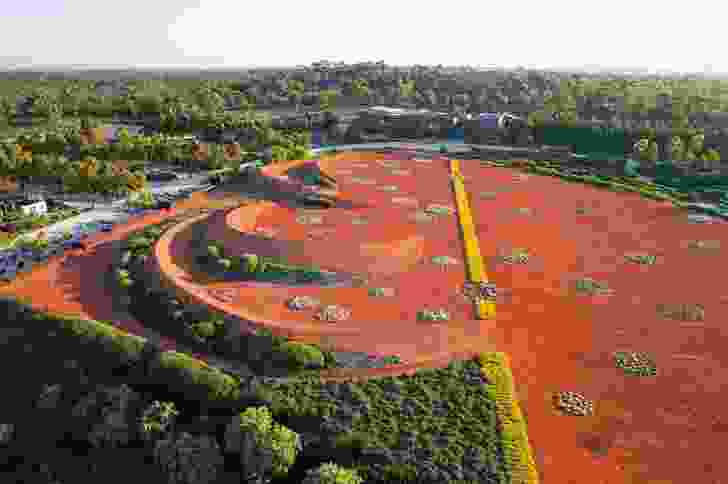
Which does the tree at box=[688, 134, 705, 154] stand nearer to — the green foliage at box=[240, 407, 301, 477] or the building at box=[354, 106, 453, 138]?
the building at box=[354, 106, 453, 138]

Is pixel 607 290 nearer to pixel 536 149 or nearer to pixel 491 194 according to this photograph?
pixel 491 194

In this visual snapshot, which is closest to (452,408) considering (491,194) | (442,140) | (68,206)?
(491,194)

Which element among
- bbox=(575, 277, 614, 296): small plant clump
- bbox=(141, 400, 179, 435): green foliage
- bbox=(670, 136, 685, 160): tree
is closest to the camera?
bbox=(141, 400, 179, 435): green foliage

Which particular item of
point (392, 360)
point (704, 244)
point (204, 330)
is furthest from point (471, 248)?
point (204, 330)

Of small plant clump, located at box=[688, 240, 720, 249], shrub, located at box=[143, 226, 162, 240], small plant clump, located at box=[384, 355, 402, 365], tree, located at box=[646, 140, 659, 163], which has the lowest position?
small plant clump, located at box=[384, 355, 402, 365]

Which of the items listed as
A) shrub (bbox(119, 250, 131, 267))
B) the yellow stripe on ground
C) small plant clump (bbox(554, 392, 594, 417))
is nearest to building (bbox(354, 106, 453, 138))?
the yellow stripe on ground

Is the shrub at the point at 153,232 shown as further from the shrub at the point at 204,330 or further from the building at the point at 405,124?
the building at the point at 405,124

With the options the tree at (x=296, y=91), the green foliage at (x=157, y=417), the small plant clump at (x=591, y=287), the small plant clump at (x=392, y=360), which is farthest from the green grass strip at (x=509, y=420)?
the tree at (x=296, y=91)
